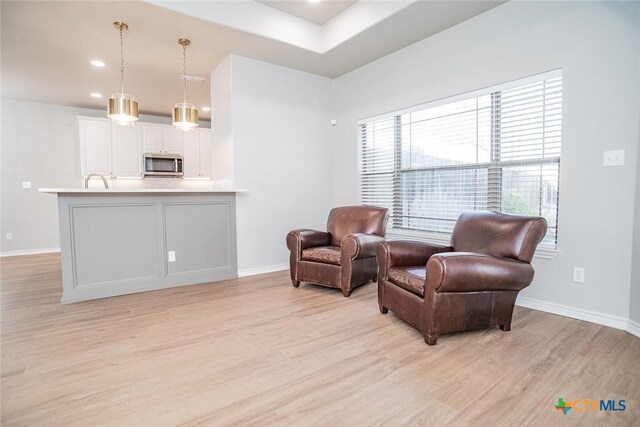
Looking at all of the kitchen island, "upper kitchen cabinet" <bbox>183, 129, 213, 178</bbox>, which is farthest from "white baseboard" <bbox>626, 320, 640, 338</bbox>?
"upper kitchen cabinet" <bbox>183, 129, 213, 178</bbox>

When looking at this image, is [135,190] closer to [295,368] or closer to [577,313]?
[295,368]

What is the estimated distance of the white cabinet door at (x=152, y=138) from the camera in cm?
634

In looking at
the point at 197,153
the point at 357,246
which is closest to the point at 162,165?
the point at 197,153

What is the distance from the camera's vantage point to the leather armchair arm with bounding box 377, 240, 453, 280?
2564 millimetres

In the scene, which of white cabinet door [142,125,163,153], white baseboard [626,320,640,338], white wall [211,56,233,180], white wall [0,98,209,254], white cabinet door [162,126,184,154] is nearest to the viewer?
white baseboard [626,320,640,338]

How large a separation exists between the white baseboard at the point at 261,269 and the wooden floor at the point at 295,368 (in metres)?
1.16

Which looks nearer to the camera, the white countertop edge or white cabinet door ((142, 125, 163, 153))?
the white countertop edge

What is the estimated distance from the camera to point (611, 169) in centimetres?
233

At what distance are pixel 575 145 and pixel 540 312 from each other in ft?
4.60

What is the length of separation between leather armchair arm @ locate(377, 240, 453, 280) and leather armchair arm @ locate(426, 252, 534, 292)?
19.0 inches

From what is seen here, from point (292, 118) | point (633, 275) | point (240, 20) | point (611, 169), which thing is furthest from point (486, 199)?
point (240, 20)

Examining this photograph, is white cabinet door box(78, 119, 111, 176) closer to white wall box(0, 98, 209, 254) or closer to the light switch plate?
white wall box(0, 98, 209, 254)

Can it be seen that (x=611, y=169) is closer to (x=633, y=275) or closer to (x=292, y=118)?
(x=633, y=275)

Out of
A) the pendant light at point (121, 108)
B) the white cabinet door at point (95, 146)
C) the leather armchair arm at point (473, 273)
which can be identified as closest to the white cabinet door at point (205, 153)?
the white cabinet door at point (95, 146)
